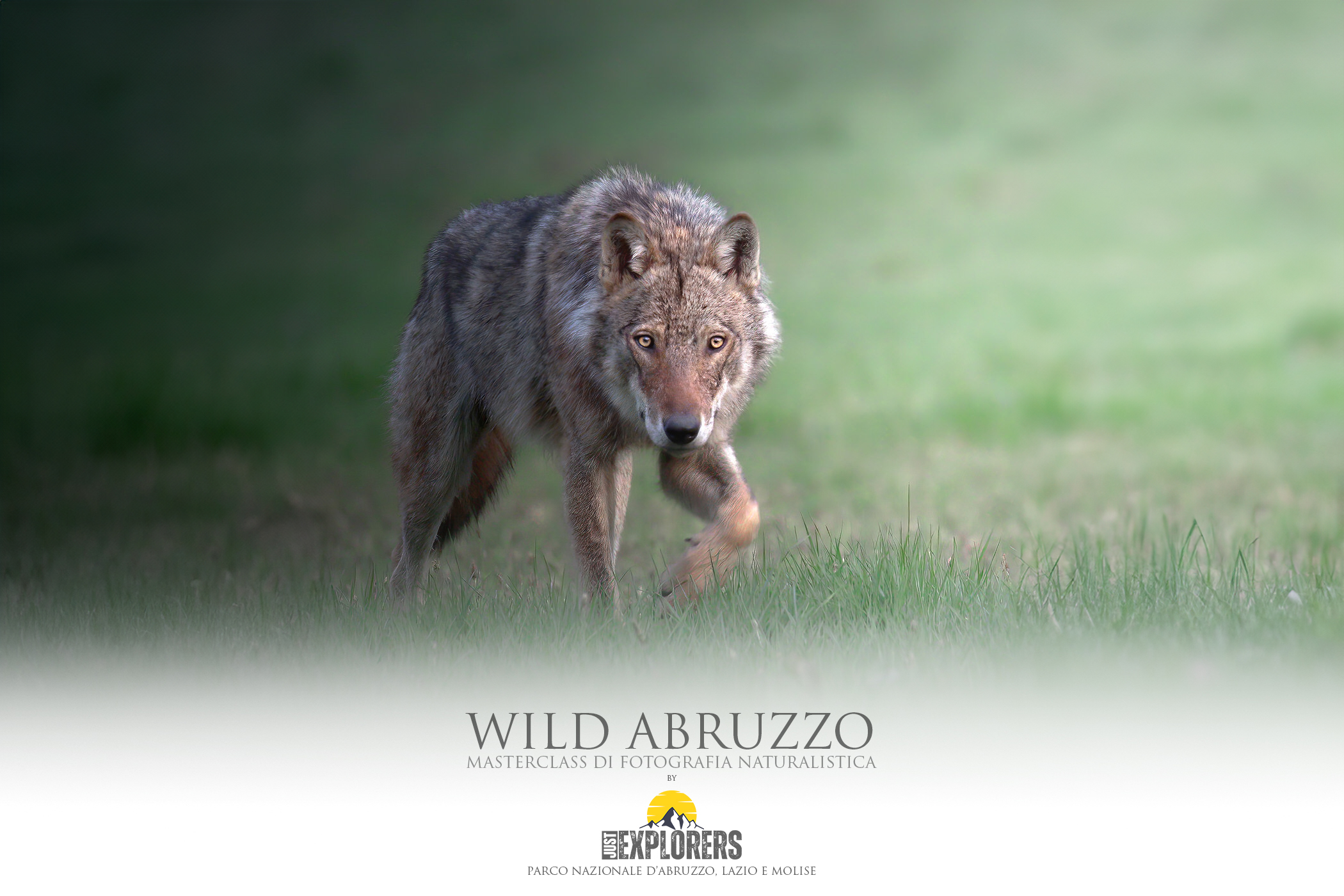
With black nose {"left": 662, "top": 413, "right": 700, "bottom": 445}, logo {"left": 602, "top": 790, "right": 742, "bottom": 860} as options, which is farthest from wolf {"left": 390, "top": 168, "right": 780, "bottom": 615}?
logo {"left": 602, "top": 790, "right": 742, "bottom": 860}

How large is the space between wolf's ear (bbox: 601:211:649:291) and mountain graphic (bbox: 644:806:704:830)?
2.00 meters

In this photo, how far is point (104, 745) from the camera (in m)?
3.84

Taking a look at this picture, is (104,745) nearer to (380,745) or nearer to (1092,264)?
(380,745)

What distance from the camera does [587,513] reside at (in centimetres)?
481

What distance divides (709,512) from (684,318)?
2.76 ft

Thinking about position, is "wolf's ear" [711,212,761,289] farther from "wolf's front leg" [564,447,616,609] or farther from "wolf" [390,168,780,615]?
"wolf's front leg" [564,447,616,609]

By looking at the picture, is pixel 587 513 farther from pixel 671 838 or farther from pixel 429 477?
pixel 671 838

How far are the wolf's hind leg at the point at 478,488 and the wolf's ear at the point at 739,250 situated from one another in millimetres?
1700

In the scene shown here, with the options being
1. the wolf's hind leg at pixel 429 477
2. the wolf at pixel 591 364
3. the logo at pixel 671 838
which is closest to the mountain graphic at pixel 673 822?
the logo at pixel 671 838

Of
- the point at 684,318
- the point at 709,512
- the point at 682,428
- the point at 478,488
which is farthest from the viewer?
the point at 478,488

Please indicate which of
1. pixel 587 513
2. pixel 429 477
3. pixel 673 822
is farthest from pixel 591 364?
pixel 673 822

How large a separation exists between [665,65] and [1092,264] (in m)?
5.92

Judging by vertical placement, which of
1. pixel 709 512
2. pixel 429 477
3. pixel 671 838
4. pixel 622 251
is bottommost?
pixel 671 838

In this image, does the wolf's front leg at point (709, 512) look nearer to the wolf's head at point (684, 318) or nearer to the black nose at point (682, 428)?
the wolf's head at point (684, 318)
